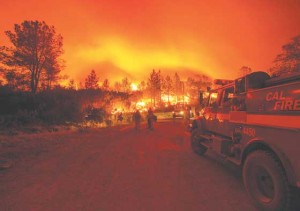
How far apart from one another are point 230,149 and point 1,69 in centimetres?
2848

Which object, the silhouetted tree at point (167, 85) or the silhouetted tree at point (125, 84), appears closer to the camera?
the silhouetted tree at point (167, 85)

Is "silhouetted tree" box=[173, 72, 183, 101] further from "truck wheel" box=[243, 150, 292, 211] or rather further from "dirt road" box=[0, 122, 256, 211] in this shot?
"truck wheel" box=[243, 150, 292, 211]

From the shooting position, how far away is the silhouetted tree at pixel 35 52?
999 inches

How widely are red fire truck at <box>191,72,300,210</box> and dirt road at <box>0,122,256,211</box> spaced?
589 mm

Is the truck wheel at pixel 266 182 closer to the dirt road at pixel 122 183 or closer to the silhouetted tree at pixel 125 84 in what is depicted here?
the dirt road at pixel 122 183

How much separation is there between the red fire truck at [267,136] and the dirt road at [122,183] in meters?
0.59

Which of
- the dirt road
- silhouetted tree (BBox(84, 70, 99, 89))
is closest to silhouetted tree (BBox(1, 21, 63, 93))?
the dirt road

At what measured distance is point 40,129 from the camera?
16688 millimetres

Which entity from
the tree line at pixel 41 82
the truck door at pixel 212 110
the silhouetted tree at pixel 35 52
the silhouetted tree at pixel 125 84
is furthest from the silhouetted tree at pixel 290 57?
the silhouetted tree at pixel 125 84

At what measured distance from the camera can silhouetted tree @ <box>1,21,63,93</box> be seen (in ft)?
83.3

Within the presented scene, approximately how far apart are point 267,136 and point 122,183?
142 inches

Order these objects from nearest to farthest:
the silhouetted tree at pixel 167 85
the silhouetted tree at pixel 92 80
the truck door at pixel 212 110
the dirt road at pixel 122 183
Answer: the dirt road at pixel 122 183, the truck door at pixel 212 110, the silhouetted tree at pixel 92 80, the silhouetted tree at pixel 167 85

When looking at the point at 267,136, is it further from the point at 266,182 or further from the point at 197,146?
the point at 197,146

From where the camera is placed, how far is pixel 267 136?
3977mm
